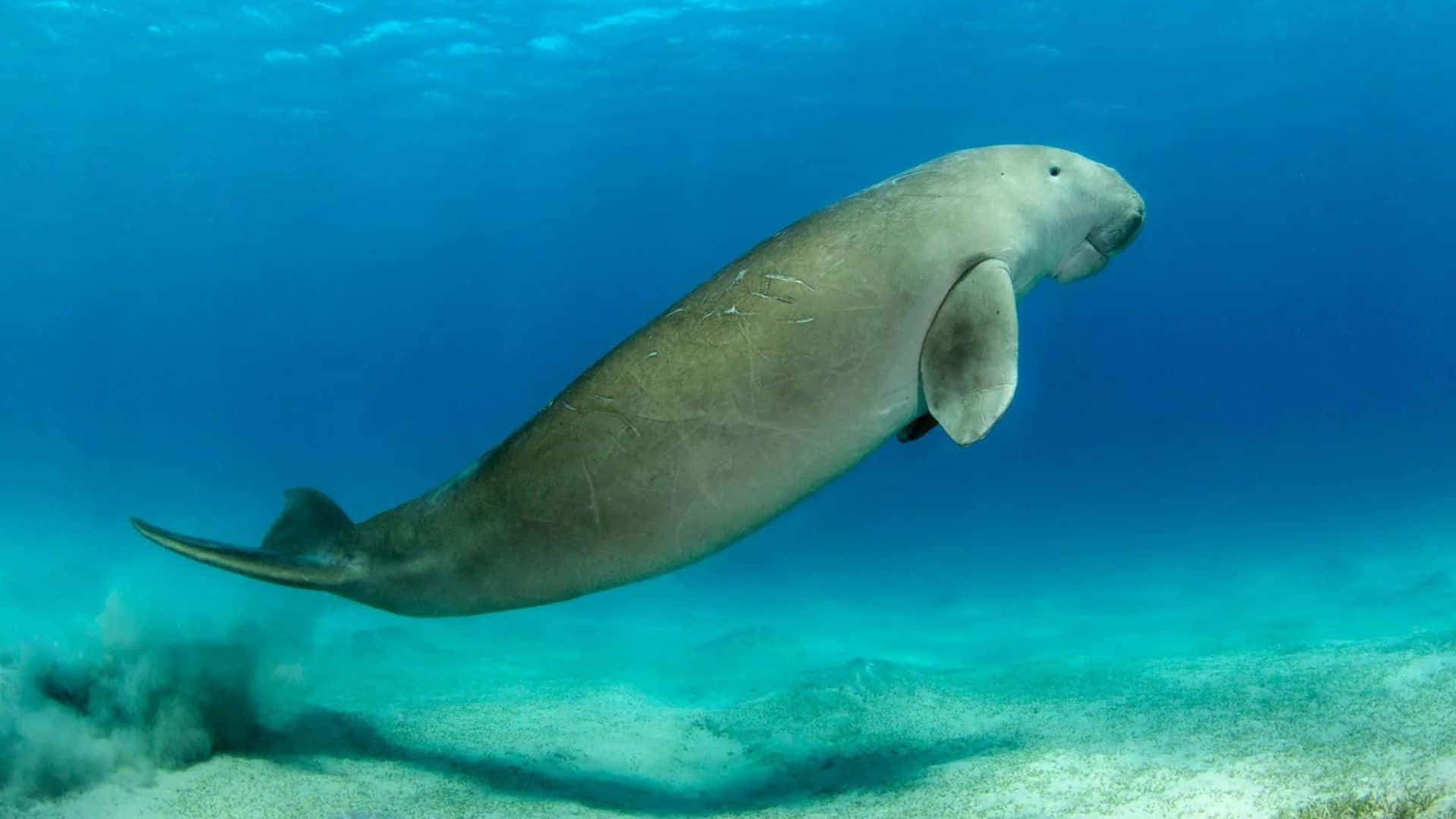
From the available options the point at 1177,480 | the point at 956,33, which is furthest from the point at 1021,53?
the point at 1177,480

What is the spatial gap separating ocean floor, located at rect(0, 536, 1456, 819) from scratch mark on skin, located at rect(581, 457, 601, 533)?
78.2 inches

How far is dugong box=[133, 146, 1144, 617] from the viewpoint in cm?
354

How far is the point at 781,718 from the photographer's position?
284 inches

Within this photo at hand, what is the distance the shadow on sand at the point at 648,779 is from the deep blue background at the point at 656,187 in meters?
16.7

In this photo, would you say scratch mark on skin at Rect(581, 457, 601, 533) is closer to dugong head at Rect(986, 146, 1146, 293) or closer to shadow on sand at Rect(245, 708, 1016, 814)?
dugong head at Rect(986, 146, 1146, 293)

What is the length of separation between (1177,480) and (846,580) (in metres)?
39.8

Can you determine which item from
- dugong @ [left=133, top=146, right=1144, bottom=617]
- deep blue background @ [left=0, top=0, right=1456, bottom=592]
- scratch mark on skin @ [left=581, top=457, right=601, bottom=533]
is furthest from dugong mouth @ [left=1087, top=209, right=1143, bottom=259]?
deep blue background @ [left=0, top=0, right=1456, bottom=592]

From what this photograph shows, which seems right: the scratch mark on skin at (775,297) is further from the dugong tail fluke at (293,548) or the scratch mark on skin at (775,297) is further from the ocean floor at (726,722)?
the ocean floor at (726,722)

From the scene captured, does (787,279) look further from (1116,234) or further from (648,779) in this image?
(648,779)

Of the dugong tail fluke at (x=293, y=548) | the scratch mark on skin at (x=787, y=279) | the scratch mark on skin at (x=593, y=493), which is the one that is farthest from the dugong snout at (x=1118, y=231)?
the dugong tail fluke at (x=293, y=548)

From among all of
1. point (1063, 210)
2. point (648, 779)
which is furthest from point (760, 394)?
point (648, 779)

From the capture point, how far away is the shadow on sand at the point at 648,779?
536 cm

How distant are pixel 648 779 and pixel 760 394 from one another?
11.7 ft

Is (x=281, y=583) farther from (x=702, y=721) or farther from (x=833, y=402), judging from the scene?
(x=702, y=721)
